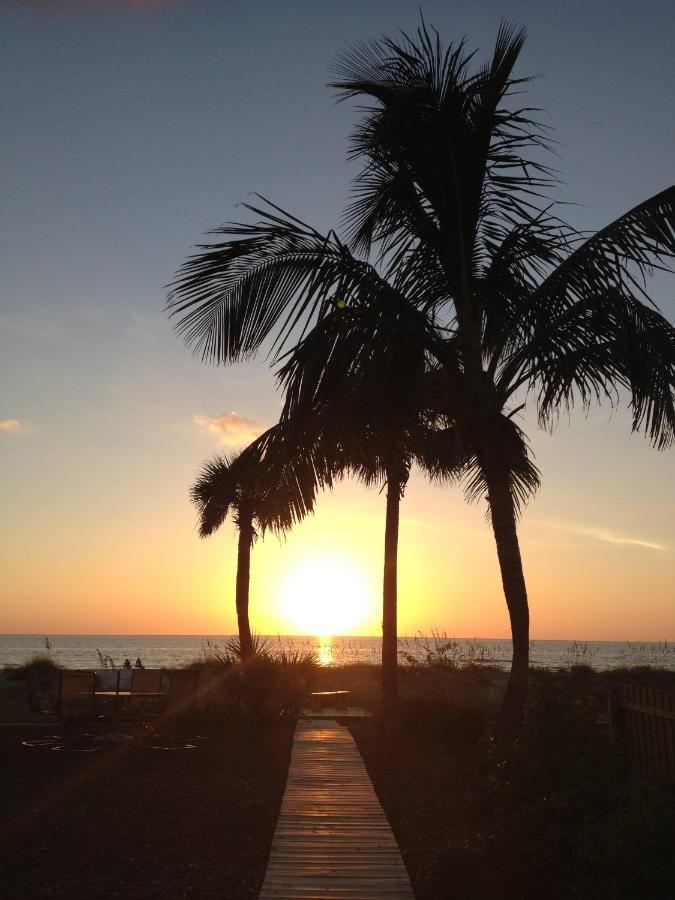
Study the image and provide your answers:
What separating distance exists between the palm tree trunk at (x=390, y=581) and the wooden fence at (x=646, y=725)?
7069 millimetres

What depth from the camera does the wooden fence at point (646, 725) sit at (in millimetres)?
6984

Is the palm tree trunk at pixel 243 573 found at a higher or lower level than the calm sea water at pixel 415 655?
higher

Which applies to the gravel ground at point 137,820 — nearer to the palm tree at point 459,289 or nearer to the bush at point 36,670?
the palm tree at point 459,289

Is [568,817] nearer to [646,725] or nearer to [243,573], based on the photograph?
[646,725]

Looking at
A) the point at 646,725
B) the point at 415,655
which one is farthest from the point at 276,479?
the point at 415,655

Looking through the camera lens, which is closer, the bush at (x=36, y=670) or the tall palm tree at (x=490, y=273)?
the tall palm tree at (x=490, y=273)

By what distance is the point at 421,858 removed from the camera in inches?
237

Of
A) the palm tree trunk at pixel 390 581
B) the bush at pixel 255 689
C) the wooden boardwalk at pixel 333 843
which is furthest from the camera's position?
the palm tree trunk at pixel 390 581

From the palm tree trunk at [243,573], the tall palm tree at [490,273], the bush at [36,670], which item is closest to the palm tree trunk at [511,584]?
the tall palm tree at [490,273]

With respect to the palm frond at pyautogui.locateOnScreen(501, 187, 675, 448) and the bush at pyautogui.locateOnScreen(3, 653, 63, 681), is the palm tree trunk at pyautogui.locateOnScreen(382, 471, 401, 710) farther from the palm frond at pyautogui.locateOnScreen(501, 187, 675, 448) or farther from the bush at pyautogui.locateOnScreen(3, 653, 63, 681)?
the bush at pyautogui.locateOnScreen(3, 653, 63, 681)

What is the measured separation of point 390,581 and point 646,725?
831cm

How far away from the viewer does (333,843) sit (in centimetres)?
609

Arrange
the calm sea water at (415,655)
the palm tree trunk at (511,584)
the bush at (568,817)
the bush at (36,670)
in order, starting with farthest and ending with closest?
the calm sea water at (415,655), the bush at (36,670), the palm tree trunk at (511,584), the bush at (568,817)

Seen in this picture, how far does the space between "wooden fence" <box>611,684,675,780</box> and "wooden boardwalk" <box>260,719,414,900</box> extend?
7.80 feet
